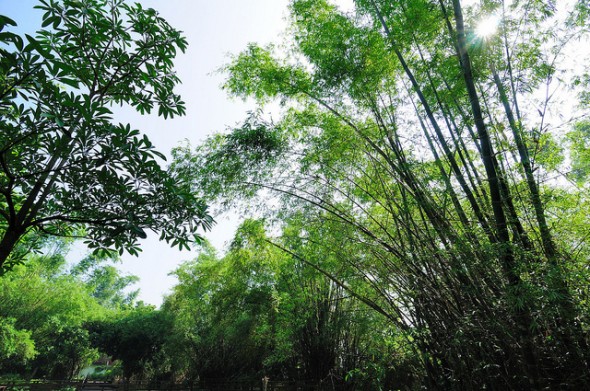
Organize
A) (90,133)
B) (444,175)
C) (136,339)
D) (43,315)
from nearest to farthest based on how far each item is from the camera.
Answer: (90,133), (444,175), (43,315), (136,339)

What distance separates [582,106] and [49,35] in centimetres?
364

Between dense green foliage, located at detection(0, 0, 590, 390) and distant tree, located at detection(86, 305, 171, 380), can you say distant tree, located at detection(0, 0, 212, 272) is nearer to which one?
dense green foliage, located at detection(0, 0, 590, 390)

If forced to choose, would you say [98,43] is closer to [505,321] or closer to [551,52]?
[505,321]

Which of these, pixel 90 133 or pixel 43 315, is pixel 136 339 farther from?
pixel 90 133

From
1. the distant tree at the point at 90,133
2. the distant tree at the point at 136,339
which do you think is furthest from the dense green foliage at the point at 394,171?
the distant tree at the point at 136,339

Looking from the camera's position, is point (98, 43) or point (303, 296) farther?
point (303, 296)

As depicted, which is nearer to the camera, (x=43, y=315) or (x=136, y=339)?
(x=43, y=315)

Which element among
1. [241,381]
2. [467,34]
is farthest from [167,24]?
[241,381]

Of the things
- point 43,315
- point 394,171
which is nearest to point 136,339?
point 43,315

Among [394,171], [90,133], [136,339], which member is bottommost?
[136,339]

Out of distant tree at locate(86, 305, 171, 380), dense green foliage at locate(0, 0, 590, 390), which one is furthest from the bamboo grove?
distant tree at locate(86, 305, 171, 380)

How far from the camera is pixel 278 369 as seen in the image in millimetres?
9180

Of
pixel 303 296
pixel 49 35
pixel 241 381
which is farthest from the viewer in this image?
pixel 241 381

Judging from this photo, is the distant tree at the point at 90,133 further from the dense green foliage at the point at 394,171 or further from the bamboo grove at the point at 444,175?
the bamboo grove at the point at 444,175
